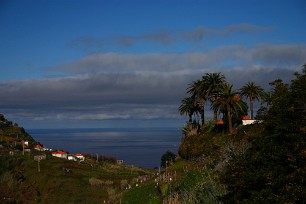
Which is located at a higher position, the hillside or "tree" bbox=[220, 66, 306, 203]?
"tree" bbox=[220, 66, 306, 203]

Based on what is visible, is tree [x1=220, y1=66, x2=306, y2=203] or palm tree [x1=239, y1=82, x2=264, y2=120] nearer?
tree [x1=220, y1=66, x2=306, y2=203]

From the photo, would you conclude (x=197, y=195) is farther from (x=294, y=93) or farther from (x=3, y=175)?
(x=3, y=175)

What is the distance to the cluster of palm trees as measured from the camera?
43622mm

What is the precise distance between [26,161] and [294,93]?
67.0 metres

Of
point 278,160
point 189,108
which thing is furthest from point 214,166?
point 189,108

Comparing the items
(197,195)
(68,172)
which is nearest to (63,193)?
(68,172)

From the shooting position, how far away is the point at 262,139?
10.8 meters

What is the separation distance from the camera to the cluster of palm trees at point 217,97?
43.6 m

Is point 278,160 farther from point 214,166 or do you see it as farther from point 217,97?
point 217,97

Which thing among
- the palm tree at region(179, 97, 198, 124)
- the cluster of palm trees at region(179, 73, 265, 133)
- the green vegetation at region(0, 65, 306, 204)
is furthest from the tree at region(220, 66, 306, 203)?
the palm tree at region(179, 97, 198, 124)

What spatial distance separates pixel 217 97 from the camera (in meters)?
47.8

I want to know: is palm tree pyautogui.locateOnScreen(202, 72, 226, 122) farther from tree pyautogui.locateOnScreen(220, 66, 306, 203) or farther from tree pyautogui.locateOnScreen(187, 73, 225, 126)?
tree pyautogui.locateOnScreen(220, 66, 306, 203)

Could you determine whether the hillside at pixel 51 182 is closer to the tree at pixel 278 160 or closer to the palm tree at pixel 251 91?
the palm tree at pixel 251 91

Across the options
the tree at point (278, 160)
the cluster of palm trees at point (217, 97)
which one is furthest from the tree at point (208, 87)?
the tree at point (278, 160)
